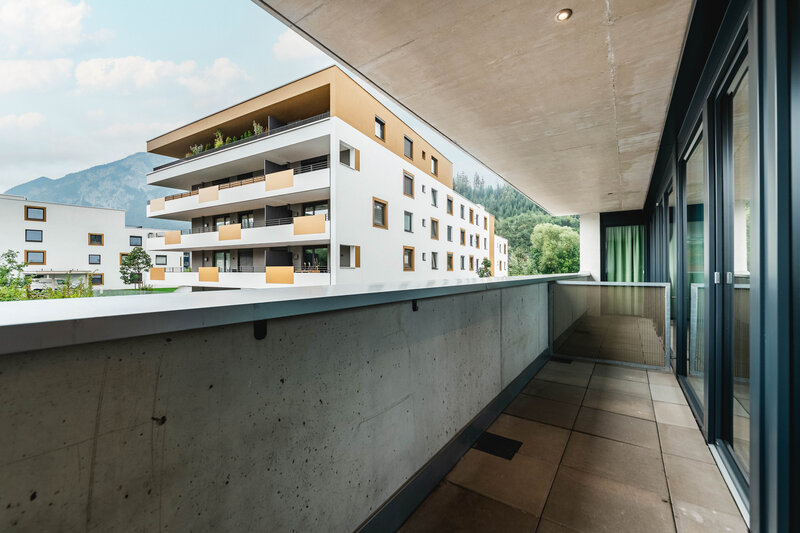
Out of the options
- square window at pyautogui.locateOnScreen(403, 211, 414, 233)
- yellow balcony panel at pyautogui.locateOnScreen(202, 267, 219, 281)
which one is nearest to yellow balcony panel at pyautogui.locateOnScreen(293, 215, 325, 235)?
square window at pyautogui.locateOnScreen(403, 211, 414, 233)

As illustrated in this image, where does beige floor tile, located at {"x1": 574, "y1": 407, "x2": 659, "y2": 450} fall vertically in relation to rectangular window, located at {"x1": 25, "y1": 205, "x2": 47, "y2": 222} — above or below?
below

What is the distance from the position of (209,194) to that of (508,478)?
17281 millimetres

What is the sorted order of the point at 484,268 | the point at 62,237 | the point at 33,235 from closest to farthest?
the point at 33,235, the point at 62,237, the point at 484,268

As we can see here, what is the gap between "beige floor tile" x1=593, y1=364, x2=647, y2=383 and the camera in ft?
13.4

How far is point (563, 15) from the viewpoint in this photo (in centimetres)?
219

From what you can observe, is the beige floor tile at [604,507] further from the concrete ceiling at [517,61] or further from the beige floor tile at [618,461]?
the concrete ceiling at [517,61]

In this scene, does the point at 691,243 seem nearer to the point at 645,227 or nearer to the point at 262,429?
the point at 262,429

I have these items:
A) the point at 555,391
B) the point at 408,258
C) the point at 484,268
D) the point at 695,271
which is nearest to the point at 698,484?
the point at 555,391

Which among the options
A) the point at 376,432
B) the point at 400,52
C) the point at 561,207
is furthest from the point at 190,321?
the point at 561,207

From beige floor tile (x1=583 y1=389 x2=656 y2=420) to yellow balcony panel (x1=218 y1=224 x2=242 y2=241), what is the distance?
14.7 meters

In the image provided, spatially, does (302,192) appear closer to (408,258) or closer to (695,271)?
(408,258)

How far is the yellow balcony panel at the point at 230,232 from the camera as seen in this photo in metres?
14.6

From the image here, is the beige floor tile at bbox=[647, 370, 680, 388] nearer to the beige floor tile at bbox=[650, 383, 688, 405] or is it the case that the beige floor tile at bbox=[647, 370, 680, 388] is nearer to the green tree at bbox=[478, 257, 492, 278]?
the beige floor tile at bbox=[650, 383, 688, 405]

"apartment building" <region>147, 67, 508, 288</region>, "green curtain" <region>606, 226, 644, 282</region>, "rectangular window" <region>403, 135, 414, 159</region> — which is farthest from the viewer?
"rectangular window" <region>403, 135, 414, 159</region>
